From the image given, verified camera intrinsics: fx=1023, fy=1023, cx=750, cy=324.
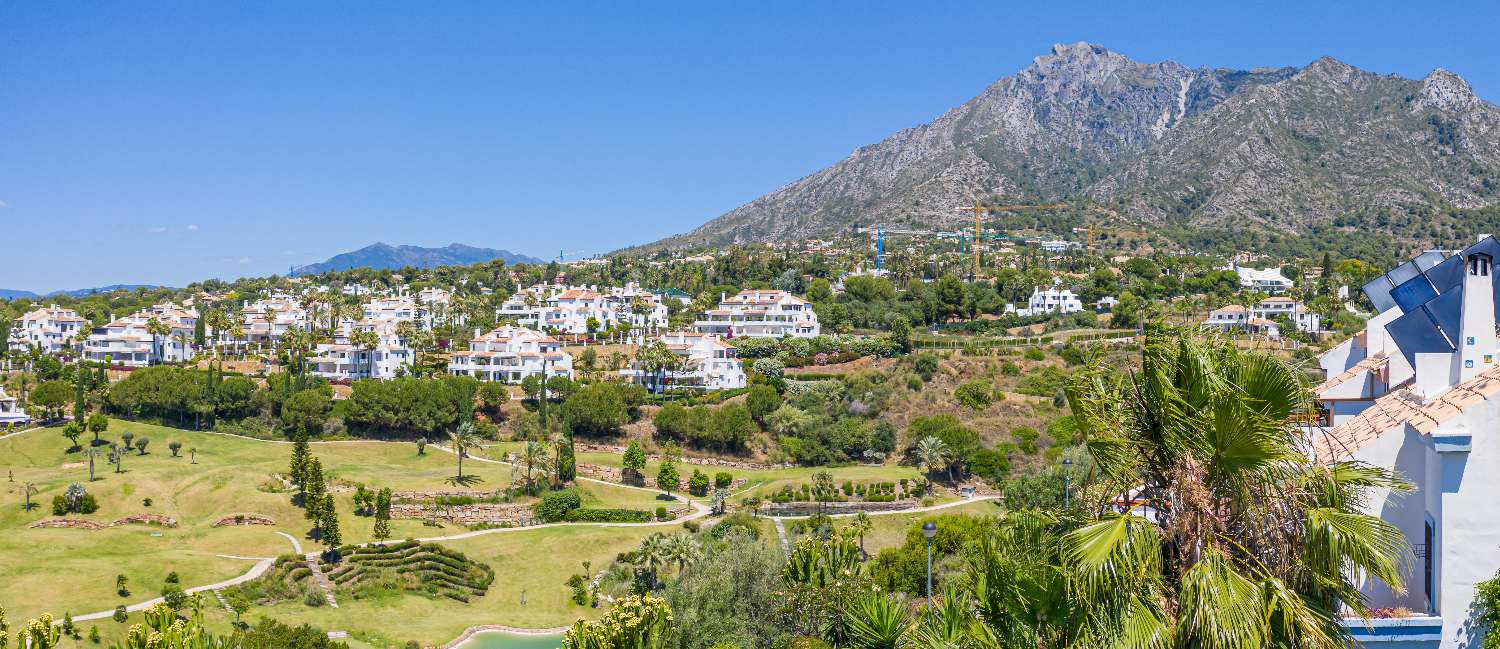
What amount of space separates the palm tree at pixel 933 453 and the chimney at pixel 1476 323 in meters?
49.8

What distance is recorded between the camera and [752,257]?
474 ft

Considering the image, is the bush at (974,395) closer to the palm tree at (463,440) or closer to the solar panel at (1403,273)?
the palm tree at (463,440)

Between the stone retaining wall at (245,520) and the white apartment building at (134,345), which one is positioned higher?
the white apartment building at (134,345)

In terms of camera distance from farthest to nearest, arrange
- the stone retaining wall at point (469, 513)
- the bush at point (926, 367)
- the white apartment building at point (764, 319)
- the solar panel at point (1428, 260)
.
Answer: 1. the white apartment building at point (764, 319)
2. the bush at point (926, 367)
3. the stone retaining wall at point (469, 513)
4. the solar panel at point (1428, 260)

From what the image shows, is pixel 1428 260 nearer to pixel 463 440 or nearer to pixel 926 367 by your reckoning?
pixel 463 440

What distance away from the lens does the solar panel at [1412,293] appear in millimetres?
12748

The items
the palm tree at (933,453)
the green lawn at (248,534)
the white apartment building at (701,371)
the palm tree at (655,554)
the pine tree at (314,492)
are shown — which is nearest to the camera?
the green lawn at (248,534)

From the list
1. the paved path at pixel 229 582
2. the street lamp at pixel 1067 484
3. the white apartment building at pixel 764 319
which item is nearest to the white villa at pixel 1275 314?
the white apartment building at pixel 764 319

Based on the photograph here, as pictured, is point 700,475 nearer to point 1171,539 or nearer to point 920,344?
point 920,344

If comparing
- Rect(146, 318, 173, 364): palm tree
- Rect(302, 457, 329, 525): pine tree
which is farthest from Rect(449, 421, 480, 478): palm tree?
Rect(146, 318, 173, 364): palm tree

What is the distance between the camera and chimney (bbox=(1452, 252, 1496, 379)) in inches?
428

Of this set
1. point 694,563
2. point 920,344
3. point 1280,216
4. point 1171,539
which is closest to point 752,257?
point 920,344

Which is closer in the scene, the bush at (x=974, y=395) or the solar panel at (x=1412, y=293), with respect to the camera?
the solar panel at (x=1412, y=293)

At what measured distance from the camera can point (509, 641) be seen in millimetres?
40000
